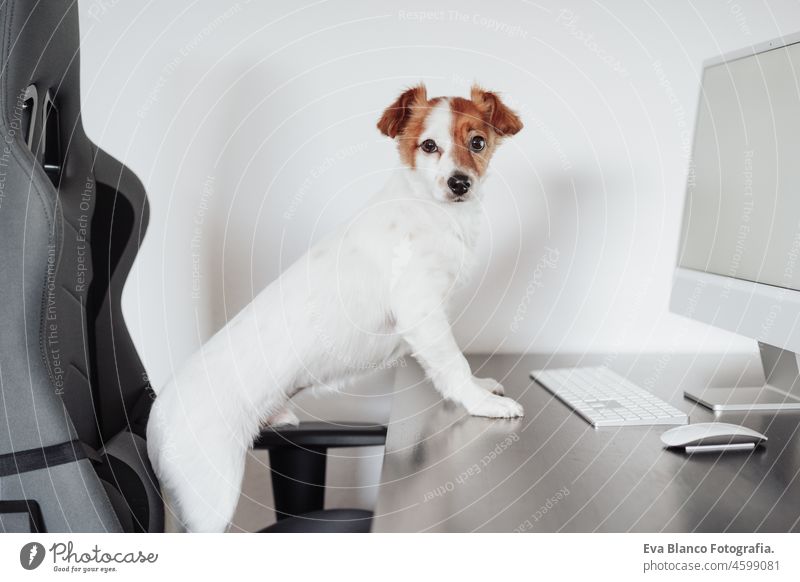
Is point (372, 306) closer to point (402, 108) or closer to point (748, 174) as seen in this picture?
point (402, 108)

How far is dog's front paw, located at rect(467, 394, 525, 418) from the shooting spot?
938 mm

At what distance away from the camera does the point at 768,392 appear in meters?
1.06

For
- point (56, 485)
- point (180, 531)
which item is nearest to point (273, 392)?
point (180, 531)

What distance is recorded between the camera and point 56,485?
689 mm

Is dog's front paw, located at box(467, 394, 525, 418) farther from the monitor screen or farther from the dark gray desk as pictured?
the monitor screen

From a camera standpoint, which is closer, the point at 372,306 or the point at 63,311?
the point at 63,311

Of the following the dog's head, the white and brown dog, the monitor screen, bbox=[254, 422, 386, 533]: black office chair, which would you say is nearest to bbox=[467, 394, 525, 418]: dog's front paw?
the white and brown dog

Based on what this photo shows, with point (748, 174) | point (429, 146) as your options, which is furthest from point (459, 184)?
point (748, 174)

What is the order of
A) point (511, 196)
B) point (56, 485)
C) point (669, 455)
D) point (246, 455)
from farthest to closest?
point (511, 196)
point (246, 455)
point (669, 455)
point (56, 485)

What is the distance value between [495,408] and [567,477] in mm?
212

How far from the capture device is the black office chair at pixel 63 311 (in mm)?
656

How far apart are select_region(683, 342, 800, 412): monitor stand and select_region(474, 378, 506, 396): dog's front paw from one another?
1.05 feet
